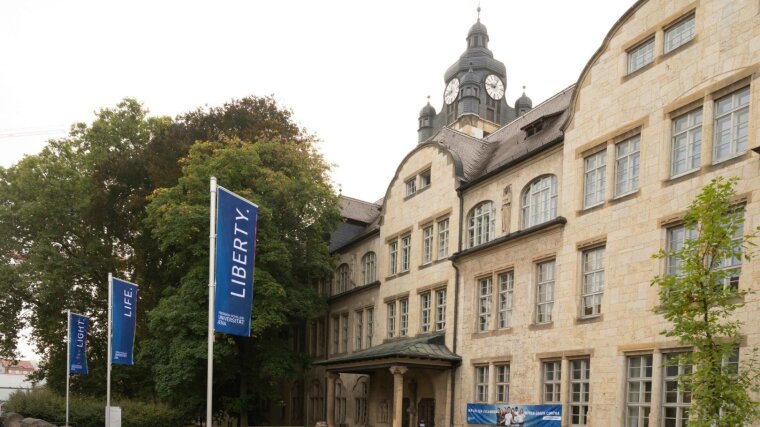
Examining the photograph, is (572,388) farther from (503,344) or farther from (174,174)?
(174,174)

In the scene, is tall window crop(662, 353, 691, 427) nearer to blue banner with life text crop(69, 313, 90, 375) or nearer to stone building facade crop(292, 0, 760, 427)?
stone building facade crop(292, 0, 760, 427)

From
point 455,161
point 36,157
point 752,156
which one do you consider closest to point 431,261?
point 455,161

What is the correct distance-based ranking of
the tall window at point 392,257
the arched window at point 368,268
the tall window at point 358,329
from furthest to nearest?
the tall window at point 358,329
the arched window at point 368,268
the tall window at point 392,257


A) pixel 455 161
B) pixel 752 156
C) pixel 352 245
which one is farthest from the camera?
pixel 352 245

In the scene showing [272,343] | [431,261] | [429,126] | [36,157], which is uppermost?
[429,126]

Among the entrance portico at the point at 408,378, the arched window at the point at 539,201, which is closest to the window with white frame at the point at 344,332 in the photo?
the entrance portico at the point at 408,378

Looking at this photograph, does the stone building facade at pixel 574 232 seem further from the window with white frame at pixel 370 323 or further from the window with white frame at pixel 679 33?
the window with white frame at pixel 370 323

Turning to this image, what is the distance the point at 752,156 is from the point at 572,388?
27.0 feet

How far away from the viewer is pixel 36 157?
40.2 metres

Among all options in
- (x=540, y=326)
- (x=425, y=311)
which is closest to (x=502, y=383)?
(x=540, y=326)

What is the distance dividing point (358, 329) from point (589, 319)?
17040mm

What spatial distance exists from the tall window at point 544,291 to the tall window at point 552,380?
1309 mm

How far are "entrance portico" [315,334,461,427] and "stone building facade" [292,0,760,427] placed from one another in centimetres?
9

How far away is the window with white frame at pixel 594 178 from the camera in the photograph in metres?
20.5
